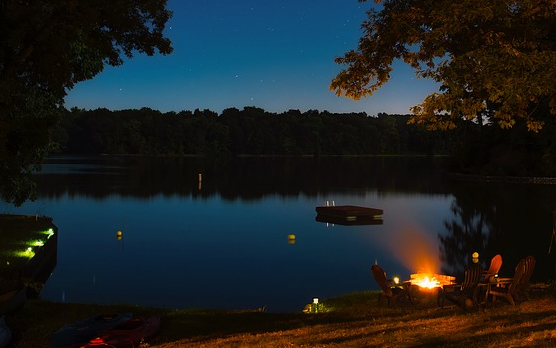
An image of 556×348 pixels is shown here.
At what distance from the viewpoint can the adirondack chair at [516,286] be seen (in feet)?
45.3

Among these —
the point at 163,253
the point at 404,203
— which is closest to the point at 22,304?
the point at 163,253

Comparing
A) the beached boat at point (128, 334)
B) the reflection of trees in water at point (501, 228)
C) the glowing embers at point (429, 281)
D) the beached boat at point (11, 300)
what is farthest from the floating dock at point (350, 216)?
the beached boat at point (128, 334)

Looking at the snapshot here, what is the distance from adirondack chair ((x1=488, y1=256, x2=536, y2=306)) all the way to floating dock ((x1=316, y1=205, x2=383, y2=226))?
1350 inches

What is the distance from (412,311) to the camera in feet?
47.9

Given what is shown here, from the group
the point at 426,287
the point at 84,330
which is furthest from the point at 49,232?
the point at 426,287

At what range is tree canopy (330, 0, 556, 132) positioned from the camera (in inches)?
433

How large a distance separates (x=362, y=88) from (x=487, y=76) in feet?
15.4

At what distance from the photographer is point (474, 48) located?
1237 cm

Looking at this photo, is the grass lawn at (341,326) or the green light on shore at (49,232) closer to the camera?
the grass lawn at (341,326)

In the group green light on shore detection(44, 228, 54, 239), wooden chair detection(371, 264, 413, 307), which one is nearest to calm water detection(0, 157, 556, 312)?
green light on shore detection(44, 228, 54, 239)

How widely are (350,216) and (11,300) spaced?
123 ft

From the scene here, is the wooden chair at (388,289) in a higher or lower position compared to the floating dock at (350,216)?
higher

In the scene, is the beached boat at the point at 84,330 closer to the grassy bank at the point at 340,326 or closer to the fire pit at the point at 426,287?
the grassy bank at the point at 340,326

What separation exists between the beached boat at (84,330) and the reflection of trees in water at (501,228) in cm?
1996
